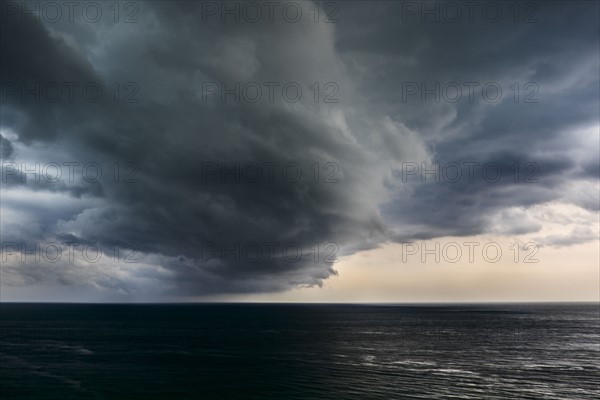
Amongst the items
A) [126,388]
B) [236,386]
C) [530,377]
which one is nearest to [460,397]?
[530,377]

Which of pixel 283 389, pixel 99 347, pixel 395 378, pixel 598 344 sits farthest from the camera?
pixel 598 344

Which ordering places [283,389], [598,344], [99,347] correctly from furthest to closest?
[598,344], [99,347], [283,389]

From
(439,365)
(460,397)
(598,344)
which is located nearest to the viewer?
(460,397)

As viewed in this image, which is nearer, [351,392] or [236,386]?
[351,392]

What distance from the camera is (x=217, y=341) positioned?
146750 millimetres

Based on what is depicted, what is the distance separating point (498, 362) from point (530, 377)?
18379mm

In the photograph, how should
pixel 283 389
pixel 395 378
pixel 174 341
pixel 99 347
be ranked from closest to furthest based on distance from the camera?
1. pixel 283 389
2. pixel 395 378
3. pixel 99 347
4. pixel 174 341

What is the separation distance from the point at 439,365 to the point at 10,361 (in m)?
97.1

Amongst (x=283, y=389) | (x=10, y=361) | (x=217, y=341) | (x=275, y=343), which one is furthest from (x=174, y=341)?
(x=283, y=389)

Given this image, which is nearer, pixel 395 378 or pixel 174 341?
pixel 395 378

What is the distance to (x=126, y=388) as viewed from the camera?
244ft

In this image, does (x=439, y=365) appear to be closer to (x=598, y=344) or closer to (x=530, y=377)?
(x=530, y=377)

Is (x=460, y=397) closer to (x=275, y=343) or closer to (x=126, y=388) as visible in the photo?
(x=126, y=388)

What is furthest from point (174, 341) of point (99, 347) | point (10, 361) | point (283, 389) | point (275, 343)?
point (283, 389)
